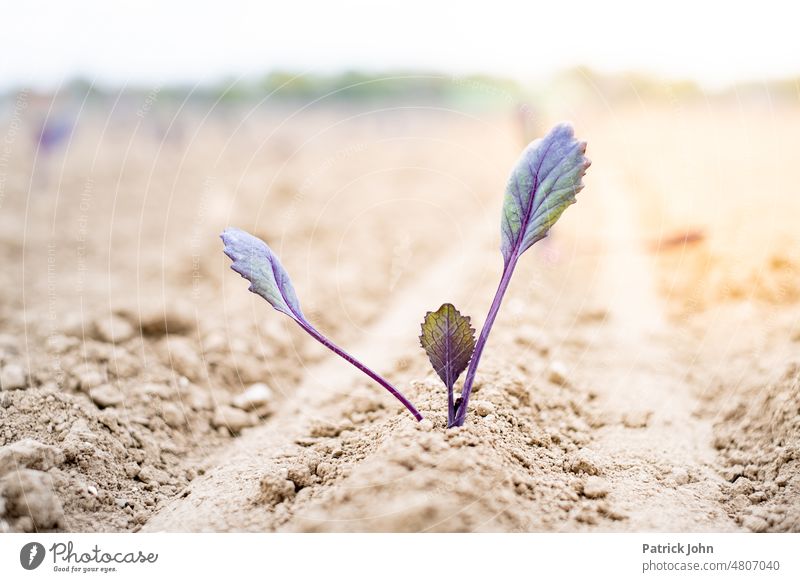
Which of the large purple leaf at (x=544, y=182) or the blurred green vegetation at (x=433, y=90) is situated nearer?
the large purple leaf at (x=544, y=182)

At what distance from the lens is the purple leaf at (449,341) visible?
5.25 feet

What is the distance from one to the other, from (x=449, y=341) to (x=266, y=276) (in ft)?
1.66

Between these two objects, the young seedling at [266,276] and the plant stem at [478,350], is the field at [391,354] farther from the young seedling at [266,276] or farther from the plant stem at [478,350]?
the young seedling at [266,276]

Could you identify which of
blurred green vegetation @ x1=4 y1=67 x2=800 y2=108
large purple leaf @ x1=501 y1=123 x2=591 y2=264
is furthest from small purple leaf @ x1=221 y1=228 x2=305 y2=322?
blurred green vegetation @ x1=4 y1=67 x2=800 y2=108

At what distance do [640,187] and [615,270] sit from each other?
217cm

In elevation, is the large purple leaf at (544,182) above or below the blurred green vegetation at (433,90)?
below

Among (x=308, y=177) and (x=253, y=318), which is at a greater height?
(x=308, y=177)

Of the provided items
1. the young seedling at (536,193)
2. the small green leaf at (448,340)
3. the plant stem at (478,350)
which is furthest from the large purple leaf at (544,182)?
the small green leaf at (448,340)
